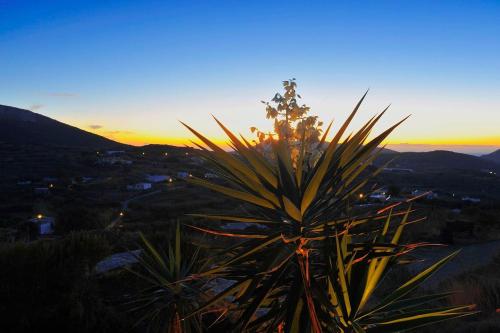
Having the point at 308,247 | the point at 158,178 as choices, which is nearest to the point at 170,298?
the point at 308,247

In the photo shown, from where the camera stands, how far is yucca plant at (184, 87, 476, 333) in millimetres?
2154

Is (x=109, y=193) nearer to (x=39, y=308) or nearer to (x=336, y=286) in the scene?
(x=39, y=308)

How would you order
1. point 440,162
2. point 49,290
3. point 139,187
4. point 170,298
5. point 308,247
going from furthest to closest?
1. point 440,162
2. point 139,187
3. point 49,290
4. point 170,298
5. point 308,247

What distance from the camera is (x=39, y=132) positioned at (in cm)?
11819

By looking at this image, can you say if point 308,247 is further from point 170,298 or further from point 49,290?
point 49,290

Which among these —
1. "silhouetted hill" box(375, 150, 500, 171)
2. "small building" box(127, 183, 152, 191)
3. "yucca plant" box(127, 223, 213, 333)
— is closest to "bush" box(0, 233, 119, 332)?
"yucca plant" box(127, 223, 213, 333)

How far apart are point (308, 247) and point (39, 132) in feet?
442

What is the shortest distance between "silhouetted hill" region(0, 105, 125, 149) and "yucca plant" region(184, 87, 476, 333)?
115267 millimetres

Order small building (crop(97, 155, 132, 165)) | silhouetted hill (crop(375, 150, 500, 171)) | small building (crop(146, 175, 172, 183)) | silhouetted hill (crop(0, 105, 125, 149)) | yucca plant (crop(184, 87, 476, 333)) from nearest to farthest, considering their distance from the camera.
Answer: yucca plant (crop(184, 87, 476, 333))
small building (crop(146, 175, 172, 183))
small building (crop(97, 155, 132, 165))
silhouetted hill (crop(0, 105, 125, 149))
silhouetted hill (crop(375, 150, 500, 171))

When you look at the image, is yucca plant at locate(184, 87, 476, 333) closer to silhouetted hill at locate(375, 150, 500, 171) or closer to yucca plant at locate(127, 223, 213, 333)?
yucca plant at locate(127, 223, 213, 333)

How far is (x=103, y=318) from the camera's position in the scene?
538 centimetres

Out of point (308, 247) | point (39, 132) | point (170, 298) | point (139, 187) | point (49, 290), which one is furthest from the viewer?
point (39, 132)

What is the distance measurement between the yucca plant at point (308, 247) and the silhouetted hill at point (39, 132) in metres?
115

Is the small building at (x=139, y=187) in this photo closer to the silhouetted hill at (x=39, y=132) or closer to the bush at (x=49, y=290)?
the bush at (x=49, y=290)
